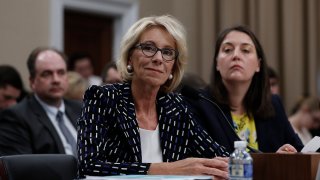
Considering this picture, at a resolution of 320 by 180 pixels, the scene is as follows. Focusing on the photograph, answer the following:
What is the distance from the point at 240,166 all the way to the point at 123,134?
0.65m

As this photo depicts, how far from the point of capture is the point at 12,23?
5480 millimetres

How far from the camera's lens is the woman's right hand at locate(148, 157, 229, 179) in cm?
202

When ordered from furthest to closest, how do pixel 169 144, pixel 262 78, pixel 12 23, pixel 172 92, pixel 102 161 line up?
1. pixel 12 23
2. pixel 262 78
3. pixel 172 92
4. pixel 169 144
5. pixel 102 161

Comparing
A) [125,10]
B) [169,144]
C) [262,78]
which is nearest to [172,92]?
[169,144]

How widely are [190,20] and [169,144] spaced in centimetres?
432

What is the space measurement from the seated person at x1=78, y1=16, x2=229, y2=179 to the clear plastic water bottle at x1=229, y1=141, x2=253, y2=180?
1.04 feet

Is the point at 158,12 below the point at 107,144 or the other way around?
the other way around

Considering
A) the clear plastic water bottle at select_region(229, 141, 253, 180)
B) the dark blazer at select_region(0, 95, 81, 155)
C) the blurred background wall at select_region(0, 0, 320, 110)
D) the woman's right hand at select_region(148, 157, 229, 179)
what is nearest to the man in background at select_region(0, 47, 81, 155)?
the dark blazer at select_region(0, 95, 81, 155)

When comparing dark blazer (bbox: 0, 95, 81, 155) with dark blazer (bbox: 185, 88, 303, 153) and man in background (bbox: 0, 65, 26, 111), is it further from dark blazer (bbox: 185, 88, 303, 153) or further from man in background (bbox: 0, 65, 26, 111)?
dark blazer (bbox: 185, 88, 303, 153)

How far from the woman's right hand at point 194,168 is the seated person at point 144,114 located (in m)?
0.02

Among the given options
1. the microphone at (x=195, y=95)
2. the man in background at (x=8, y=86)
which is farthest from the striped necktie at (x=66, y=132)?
the microphone at (x=195, y=95)

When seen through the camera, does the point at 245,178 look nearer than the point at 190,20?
Yes

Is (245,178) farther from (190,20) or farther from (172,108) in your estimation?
(190,20)

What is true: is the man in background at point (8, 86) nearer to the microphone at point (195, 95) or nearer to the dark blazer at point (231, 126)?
the dark blazer at point (231, 126)
